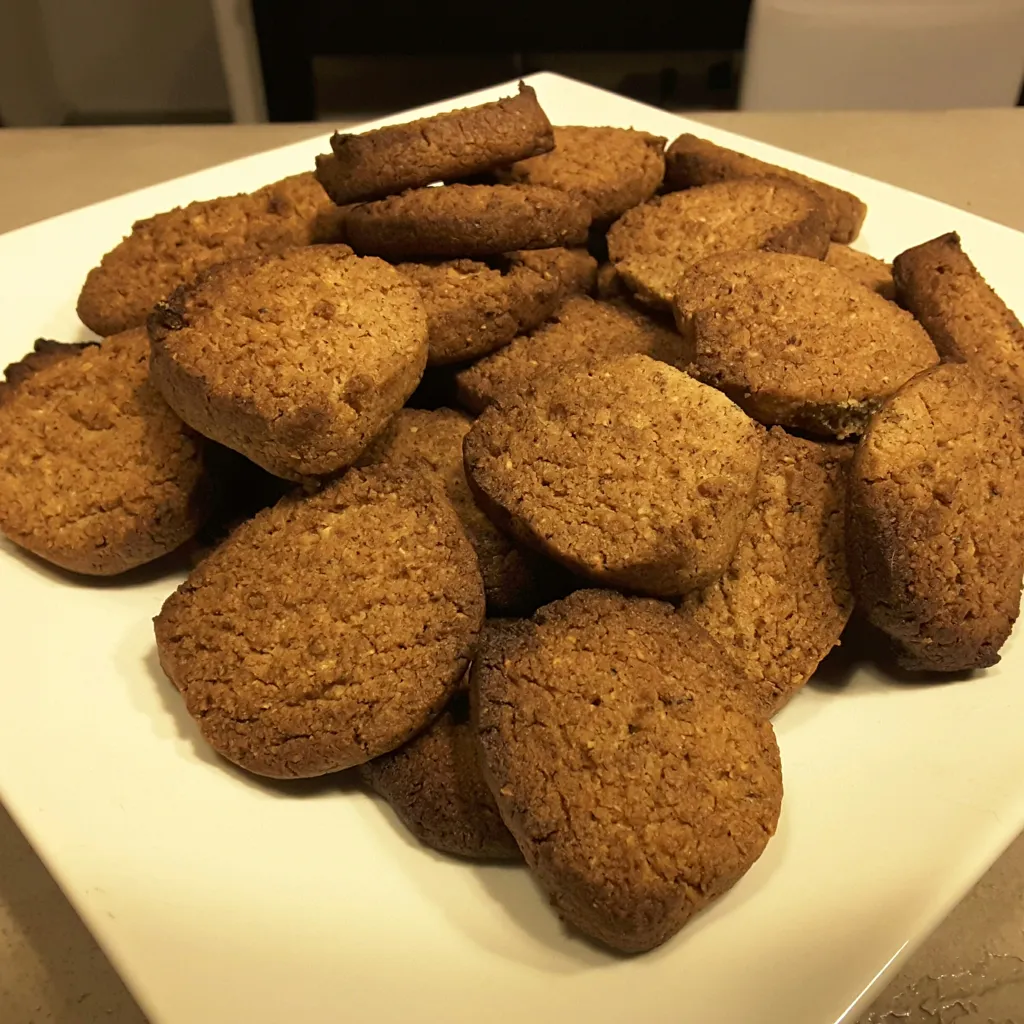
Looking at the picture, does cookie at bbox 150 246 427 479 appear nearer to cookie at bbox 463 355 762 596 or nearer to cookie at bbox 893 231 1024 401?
cookie at bbox 463 355 762 596

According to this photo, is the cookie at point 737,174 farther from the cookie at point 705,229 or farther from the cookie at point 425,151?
the cookie at point 425,151

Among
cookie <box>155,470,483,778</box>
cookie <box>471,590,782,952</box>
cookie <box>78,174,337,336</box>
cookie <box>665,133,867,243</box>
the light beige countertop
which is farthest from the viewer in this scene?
the light beige countertop

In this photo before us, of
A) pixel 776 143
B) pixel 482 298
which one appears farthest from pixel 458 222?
pixel 776 143

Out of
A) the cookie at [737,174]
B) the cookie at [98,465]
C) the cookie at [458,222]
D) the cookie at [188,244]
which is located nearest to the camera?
the cookie at [98,465]

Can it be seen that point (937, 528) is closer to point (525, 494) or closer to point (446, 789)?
point (525, 494)

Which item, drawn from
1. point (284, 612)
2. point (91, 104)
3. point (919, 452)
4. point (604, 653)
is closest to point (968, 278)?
point (919, 452)

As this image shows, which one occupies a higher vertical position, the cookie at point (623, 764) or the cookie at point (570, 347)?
the cookie at point (570, 347)

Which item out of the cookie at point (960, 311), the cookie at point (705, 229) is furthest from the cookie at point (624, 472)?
the cookie at point (960, 311)

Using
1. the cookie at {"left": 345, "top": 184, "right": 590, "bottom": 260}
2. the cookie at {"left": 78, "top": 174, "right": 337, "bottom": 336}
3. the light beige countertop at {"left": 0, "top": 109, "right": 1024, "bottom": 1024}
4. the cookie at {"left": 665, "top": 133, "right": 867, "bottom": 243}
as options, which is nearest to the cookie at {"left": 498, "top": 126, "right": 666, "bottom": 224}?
the cookie at {"left": 665, "top": 133, "right": 867, "bottom": 243}
